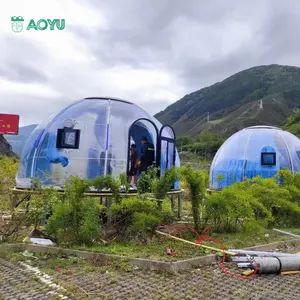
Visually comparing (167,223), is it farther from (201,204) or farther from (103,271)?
(103,271)

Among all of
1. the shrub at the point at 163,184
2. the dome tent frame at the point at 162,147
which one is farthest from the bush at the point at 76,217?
the dome tent frame at the point at 162,147

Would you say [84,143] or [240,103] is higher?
[240,103]

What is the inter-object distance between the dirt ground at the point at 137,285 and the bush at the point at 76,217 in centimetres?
90

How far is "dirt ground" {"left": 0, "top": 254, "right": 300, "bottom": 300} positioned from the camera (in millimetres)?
4285

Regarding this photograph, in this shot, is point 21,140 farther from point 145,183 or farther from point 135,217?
point 135,217

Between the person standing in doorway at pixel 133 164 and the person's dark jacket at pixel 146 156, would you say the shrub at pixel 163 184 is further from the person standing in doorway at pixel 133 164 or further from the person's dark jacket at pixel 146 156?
the person's dark jacket at pixel 146 156

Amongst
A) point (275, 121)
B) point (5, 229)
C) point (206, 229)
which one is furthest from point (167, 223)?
point (275, 121)

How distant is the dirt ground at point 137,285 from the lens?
4.29 m

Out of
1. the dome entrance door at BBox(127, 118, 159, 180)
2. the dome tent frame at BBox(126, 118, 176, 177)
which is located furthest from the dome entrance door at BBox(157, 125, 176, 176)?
the dome entrance door at BBox(127, 118, 159, 180)

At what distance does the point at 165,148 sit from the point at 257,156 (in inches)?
167

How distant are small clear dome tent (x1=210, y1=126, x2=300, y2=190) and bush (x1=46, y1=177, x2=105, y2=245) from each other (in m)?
6.57

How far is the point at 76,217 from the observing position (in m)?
6.15

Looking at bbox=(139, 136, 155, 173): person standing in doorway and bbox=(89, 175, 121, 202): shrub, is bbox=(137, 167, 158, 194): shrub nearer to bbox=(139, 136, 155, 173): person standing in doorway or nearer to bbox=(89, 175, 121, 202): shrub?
bbox=(89, 175, 121, 202): shrub

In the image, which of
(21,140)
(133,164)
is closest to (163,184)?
(133,164)
